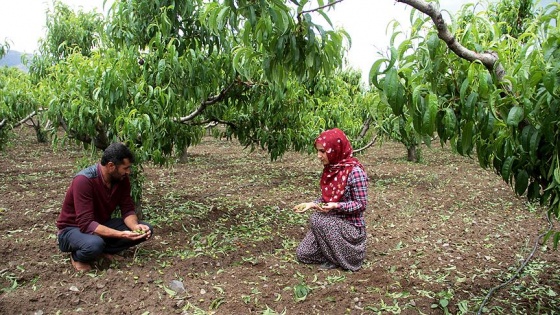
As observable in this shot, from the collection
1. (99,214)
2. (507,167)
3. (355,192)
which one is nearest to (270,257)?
(355,192)

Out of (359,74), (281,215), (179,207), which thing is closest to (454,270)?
(281,215)

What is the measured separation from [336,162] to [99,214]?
69.8 inches

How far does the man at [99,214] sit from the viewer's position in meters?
3.06

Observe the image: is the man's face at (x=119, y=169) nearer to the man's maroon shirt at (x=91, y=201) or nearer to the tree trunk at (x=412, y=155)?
the man's maroon shirt at (x=91, y=201)

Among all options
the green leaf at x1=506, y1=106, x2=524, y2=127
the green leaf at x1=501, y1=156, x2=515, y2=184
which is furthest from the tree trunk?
the green leaf at x1=506, y1=106, x2=524, y2=127

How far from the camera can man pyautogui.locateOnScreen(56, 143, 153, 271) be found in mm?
3057

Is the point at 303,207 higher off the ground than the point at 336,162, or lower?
lower

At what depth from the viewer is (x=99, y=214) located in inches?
129

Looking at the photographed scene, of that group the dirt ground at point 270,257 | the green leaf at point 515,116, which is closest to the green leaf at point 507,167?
the green leaf at point 515,116

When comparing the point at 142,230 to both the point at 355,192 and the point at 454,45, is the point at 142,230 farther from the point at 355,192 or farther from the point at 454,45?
the point at 454,45

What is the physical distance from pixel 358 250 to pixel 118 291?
1.72 meters

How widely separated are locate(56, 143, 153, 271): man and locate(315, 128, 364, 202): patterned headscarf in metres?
1.37

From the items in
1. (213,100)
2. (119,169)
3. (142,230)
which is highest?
(213,100)

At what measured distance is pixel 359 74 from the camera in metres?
9.02
